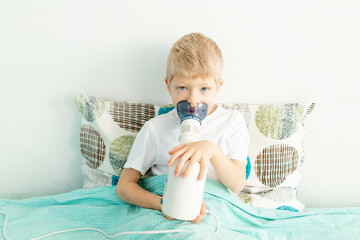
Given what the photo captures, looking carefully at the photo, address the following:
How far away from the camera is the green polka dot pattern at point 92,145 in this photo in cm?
115

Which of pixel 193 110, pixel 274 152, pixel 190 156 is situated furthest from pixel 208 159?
pixel 274 152

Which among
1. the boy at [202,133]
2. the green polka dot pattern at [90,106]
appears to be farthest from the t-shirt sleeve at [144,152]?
the green polka dot pattern at [90,106]

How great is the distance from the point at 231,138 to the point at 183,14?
1.72ft

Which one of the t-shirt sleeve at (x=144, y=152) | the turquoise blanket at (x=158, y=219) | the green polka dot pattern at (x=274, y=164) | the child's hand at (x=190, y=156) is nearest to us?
the child's hand at (x=190, y=156)

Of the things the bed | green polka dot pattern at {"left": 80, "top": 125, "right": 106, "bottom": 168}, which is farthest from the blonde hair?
green polka dot pattern at {"left": 80, "top": 125, "right": 106, "bottom": 168}

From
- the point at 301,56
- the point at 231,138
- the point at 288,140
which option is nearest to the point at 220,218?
the point at 231,138

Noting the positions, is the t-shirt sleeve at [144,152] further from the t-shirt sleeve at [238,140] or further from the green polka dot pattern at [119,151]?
the t-shirt sleeve at [238,140]

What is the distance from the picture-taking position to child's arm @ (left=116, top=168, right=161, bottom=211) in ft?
2.97

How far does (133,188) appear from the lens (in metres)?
0.95

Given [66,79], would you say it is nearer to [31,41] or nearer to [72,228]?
[31,41]

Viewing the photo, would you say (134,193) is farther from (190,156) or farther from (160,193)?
(190,156)

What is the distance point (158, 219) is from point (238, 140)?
1.23ft

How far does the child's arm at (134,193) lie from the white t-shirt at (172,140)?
1.1 inches

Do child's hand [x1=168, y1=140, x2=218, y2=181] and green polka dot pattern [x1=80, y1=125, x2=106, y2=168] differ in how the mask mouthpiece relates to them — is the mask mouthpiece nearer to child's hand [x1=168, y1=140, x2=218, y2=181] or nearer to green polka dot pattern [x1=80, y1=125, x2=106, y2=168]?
child's hand [x1=168, y1=140, x2=218, y2=181]
